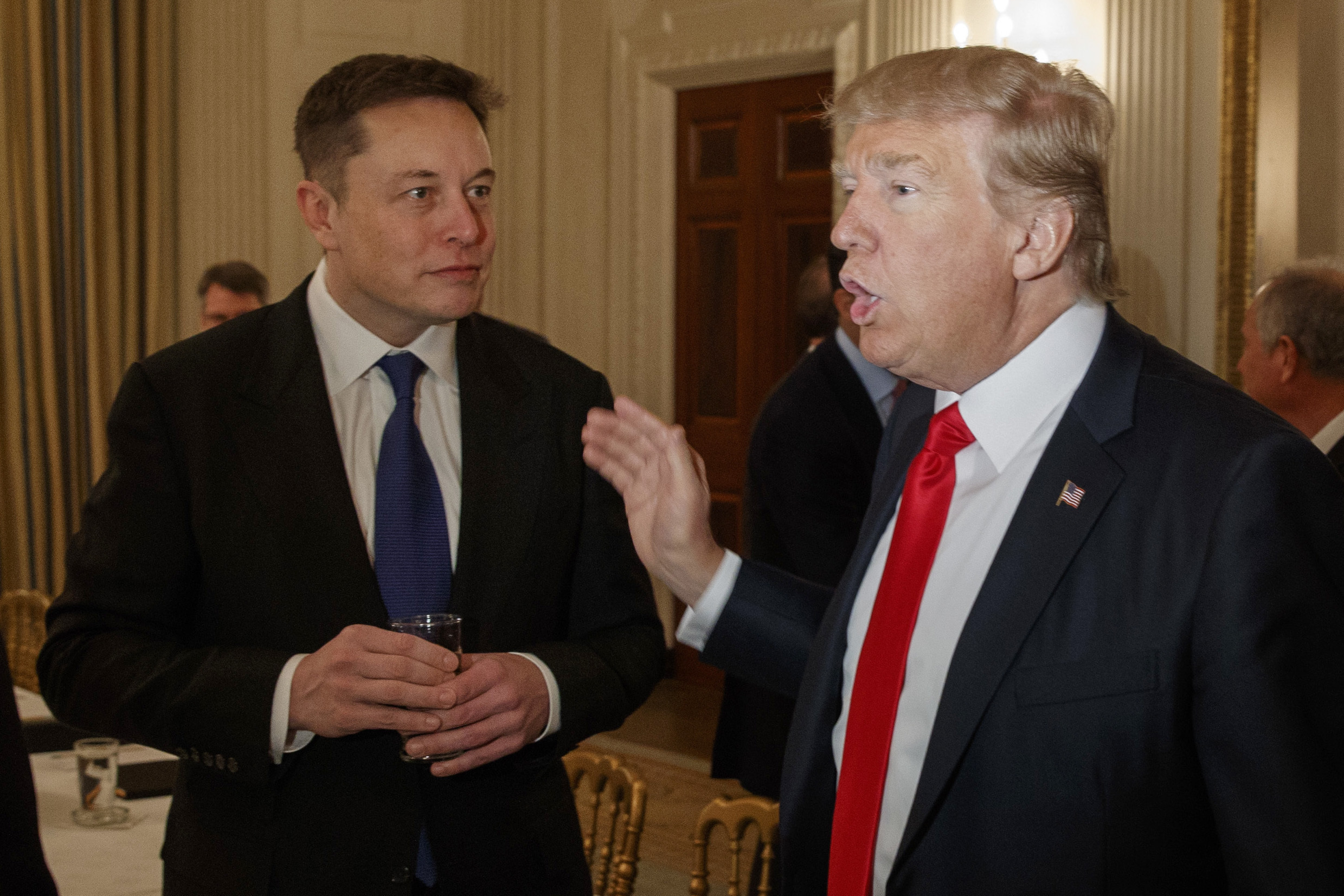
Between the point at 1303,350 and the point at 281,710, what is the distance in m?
2.29

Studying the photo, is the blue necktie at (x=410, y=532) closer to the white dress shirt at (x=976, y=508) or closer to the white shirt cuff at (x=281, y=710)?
the white shirt cuff at (x=281, y=710)

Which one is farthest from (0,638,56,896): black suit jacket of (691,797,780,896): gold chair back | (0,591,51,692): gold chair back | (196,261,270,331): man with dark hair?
(196,261,270,331): man with dark hair

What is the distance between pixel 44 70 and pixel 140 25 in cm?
52

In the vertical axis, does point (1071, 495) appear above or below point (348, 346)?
below

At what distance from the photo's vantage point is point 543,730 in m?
1.63

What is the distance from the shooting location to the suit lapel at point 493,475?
66.1 inches

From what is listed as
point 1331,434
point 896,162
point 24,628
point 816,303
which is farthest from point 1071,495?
point 24,628

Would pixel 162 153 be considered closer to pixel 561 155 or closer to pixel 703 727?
pixel 561 155

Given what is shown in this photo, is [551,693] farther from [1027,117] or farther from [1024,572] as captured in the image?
[1027,117]

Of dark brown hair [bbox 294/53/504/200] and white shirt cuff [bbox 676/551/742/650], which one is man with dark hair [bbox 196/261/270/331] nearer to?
dark brown hair [bbox 294/53/504/200]

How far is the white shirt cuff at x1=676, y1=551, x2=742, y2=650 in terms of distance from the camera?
1561mm

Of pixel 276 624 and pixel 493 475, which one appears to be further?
pixel 493 475

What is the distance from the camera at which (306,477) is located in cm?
165

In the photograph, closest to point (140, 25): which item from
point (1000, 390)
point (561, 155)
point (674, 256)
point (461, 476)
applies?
point (561, 155)
